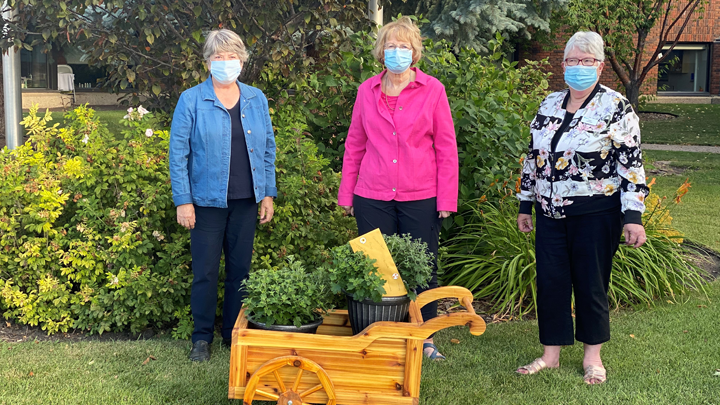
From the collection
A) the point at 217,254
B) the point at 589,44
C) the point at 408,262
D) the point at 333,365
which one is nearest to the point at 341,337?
the point at 333,365

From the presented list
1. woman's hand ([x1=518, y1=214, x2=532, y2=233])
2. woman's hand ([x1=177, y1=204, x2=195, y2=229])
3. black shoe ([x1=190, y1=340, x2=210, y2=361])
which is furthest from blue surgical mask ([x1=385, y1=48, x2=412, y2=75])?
black shoe ([x1=190, y1=340, x2=210, y2=361])

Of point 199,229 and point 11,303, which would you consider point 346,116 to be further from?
point 11,303

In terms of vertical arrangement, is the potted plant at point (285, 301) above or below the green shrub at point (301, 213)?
below

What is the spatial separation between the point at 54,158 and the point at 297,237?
1.81m

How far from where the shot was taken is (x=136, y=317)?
4285 millimetres

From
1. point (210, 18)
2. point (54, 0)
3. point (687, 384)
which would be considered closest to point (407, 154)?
point (687, 384)

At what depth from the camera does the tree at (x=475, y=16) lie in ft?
35.2

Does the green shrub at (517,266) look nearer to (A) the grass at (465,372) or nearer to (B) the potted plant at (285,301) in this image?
(A) the grass at (465,372)

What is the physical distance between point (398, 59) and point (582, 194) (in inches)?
46.7

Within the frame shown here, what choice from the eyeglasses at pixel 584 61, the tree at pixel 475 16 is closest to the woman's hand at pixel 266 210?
the eyeglasses at pixel 584 61

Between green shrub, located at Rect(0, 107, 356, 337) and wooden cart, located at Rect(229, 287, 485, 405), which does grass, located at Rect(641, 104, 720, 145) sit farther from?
wooden cart, located at Rect(229, 287, 485, 405)

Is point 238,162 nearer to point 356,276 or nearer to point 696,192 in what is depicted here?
Answer: point 356,276

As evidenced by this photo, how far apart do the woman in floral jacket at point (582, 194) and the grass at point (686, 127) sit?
12.9 metres

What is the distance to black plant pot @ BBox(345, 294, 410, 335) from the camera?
3.18 metres
